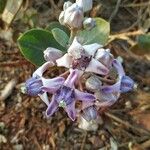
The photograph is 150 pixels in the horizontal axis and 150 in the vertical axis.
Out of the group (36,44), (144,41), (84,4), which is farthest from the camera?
(144,41)

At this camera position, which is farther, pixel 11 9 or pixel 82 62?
pixel 11 9

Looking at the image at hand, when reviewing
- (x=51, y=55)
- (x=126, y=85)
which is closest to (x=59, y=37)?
(x=51, y=55)

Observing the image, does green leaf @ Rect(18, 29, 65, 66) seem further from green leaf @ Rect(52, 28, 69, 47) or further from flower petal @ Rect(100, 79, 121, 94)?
flower petal @ Rect(100, 79, 121, 94)

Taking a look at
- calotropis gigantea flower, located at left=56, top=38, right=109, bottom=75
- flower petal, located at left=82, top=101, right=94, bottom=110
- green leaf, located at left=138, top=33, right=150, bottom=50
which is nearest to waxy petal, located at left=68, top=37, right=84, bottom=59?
calotropis gigantea flower, located at left=56, top=38, right=109, bottom=75

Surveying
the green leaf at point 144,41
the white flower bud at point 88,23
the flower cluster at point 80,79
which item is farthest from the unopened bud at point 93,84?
the green leaf at point 144,41

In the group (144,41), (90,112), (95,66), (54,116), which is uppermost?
(95,66)

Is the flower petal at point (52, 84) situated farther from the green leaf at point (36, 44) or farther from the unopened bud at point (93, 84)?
the green leaf at point (36, 44)

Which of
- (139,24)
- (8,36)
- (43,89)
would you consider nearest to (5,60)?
(8,36)

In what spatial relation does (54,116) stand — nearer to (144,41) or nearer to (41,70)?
(144,41)
